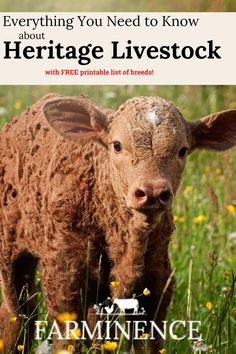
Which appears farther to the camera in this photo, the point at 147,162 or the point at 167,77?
the point at 167,77

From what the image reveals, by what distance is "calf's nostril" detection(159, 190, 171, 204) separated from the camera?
198 inches

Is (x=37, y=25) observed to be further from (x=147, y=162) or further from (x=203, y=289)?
(x=203, y=289)

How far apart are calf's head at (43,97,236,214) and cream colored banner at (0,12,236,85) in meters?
0.48

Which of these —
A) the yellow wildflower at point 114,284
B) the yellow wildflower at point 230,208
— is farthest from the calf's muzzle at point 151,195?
the yellow wildflower at point 230,208

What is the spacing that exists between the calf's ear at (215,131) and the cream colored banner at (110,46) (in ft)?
2.25

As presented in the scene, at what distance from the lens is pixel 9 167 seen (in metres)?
6.42

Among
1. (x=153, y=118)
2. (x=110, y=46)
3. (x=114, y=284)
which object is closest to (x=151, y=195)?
(x=153, y=118)

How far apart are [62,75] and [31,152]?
570mm

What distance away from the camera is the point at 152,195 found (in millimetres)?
5000

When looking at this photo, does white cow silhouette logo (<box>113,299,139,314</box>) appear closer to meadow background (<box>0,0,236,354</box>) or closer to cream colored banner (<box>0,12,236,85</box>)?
meadow background (<box>0,0,236,354</box>)

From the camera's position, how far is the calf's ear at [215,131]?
593cm

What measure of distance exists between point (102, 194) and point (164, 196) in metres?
0.78

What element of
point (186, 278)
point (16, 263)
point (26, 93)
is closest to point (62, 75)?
point (16, 263)

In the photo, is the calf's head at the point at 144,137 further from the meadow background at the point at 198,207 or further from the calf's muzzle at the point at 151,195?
the meadow background at the point at 198,207
